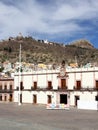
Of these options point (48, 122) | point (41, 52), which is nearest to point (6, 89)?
point (48, 122)

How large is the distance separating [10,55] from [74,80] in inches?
3872

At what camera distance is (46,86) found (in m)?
67.6

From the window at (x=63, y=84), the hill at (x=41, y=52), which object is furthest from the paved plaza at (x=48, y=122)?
the hill at (x=41, y=52)

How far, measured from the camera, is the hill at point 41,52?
506ft

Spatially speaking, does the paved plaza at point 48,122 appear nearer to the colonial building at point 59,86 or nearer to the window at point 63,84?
the colonial building at point 59,86

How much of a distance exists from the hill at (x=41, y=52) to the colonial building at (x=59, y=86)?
7549 cm

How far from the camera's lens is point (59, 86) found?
65562 mm

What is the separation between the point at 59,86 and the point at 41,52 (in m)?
106

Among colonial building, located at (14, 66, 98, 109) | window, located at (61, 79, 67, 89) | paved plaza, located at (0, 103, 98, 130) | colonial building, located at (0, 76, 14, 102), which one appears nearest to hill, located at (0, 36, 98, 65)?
colonial building, located at (0, 76, 14, 102)

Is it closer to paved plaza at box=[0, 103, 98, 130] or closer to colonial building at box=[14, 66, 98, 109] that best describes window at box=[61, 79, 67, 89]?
colonial building at box=[14, 66, 98, 109]

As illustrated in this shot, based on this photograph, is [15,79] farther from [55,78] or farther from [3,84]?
[55,78]

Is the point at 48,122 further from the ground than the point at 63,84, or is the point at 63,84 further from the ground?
the point at 63,84

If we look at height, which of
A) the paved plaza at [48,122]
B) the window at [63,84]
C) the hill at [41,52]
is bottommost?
the paved plaza at [48,122]

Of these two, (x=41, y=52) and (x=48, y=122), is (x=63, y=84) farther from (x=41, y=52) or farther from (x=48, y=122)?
(x=41, y=52)
